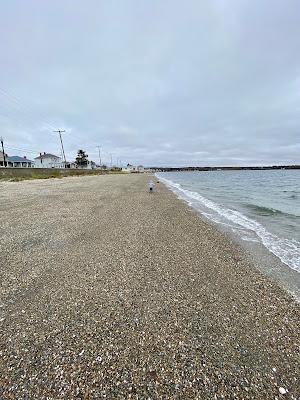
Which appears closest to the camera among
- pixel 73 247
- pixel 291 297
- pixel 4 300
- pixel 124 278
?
pixel 4 300

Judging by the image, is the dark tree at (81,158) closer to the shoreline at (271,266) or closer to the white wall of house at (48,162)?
the white wall of house at (48,162)

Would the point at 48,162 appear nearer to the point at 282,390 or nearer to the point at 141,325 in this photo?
the point at 141,325

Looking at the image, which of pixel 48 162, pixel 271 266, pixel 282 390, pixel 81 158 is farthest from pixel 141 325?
pixel 48 162

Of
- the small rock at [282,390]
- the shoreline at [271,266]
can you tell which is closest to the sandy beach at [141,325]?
the small rock at [282,390]

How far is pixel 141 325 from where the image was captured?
295 cm

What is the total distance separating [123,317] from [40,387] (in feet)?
4.04

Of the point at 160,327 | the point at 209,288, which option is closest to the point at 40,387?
the point at 160,327

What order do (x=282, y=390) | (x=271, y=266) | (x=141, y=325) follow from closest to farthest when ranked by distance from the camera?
1. (x=282, y=390)
2. (x=141, y=325)
3. (x=271, y=266)

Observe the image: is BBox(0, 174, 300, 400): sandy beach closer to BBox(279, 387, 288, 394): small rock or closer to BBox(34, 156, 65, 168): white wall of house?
BBox(279, 387, 288, 394): small rock

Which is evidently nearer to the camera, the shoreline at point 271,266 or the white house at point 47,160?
the shoreline at point 271,266

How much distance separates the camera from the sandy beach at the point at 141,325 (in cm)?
213

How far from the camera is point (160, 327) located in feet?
9.59

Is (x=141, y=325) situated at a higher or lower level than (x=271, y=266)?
higher

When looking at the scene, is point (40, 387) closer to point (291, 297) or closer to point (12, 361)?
point (12, 361)
